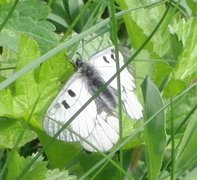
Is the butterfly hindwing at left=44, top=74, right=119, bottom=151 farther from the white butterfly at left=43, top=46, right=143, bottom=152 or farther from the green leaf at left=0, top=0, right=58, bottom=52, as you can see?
the green leaf at left=0, top=0, right=58, bottom=52

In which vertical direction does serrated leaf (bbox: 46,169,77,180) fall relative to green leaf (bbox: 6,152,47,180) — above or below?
below

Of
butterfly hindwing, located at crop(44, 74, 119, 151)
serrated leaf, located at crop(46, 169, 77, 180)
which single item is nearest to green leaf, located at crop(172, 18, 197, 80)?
butterfly hindwing, located at crop(44, 74, 119, 151)

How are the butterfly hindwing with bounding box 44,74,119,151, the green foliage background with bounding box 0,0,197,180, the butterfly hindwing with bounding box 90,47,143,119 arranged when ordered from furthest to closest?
the butterfly hindwing with bounding box 90,47,143,119 → the butterfly hindwing with bounding box 44,74,119,151 → the green foliage background with bounding box 0,0,197,180

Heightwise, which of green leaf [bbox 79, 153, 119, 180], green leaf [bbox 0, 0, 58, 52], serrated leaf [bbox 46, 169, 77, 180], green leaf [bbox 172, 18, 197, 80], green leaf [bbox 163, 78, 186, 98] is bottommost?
green leaf [bbox 79, 153, 119, 180]

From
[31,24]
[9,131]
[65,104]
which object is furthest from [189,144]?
[31,24]

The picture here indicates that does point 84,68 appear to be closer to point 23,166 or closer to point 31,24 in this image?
point 31,24

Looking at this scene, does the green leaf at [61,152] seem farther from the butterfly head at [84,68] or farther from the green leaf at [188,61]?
the green leaf at [188,61]
